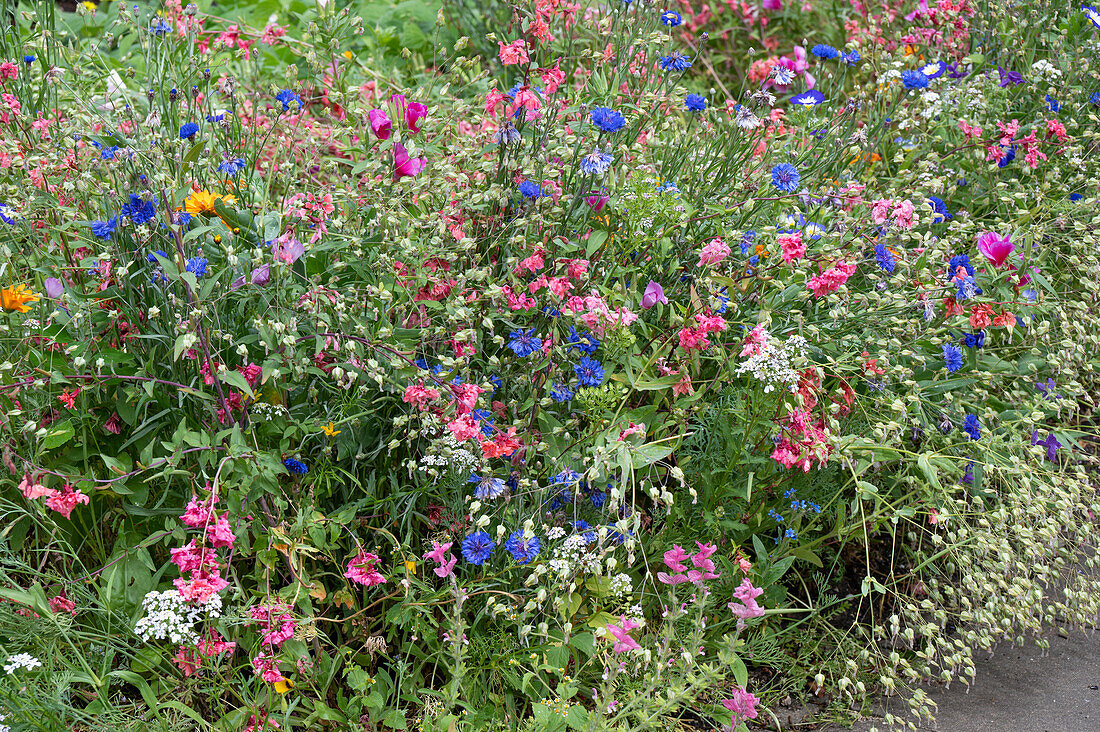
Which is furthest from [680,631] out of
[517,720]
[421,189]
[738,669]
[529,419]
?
[421,189]

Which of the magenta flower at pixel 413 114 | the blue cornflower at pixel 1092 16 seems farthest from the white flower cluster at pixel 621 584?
the blue cornflower at pixel 1092 16

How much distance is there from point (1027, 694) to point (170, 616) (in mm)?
2117

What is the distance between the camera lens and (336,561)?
2164mm

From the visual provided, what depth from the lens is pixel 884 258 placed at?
2340 mm

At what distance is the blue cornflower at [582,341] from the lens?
220 centimetres

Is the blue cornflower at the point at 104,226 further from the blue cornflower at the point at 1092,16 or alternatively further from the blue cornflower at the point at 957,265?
the blue cornflower at the point at 1092,16

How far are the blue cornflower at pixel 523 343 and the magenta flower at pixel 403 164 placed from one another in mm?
520

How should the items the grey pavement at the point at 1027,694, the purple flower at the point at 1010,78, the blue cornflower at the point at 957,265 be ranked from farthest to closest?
the purple flower at the point at 1010,78, the blue cornflower at the point at 957,265, the grey pavement at the point at 1027,694

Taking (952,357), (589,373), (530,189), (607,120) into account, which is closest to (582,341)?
(589,373)

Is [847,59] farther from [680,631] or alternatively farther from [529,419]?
[680,631]

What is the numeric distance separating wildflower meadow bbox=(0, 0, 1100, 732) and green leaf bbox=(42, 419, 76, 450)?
0.5 inches

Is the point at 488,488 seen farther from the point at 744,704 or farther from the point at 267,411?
the point at 744,704

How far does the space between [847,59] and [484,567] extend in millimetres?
2287

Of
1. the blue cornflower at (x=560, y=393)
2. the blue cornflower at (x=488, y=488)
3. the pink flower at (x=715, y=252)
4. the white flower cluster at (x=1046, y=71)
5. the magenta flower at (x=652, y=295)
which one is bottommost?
the blue cornflower at (x=488, y=488)
